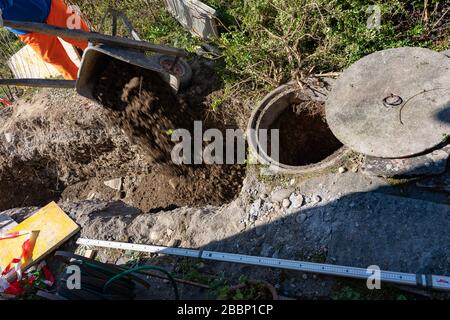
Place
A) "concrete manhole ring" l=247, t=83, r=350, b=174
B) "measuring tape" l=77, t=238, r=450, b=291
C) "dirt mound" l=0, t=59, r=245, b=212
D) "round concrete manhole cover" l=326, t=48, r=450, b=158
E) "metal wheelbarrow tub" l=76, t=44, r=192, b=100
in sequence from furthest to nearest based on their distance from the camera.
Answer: "dirt mound" l=0, t=59, r=245, b=212, "concrete manhole ring" l=247, t=83, r=350, b=174, "metal wheelbarrow tub" l=76, t=44, r=192, b=100, "round concrete manhole cover" l=326, t=48, r=450, b=158, "measuring tape" l=77, t=238, r=450, b=291

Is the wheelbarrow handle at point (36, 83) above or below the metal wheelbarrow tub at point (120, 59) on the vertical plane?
below

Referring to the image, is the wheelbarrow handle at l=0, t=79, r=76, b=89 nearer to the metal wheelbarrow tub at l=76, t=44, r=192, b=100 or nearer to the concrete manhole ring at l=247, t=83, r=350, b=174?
the metal wheelbarrow tub at l=76, t=44, r=192, b=100

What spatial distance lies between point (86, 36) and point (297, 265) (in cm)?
277

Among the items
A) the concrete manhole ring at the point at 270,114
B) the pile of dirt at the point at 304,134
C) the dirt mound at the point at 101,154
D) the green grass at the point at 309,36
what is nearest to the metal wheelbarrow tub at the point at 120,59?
the dirt mound at the point at 101,154

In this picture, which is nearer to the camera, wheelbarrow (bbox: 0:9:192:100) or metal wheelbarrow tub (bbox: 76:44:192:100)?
wheelbarrow (bbox: 0:9:192:100)

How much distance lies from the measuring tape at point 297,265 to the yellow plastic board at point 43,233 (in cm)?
35

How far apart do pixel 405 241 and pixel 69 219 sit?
339 centimetres

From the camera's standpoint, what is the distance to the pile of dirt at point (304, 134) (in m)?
4.33

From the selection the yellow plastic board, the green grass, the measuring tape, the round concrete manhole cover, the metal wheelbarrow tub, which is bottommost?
the measuring tape

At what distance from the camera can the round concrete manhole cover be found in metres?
3.24

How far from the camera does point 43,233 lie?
4.16 meters

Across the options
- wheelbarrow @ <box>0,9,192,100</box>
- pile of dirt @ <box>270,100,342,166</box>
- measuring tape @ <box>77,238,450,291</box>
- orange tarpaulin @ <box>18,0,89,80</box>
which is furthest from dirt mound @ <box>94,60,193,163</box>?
measuring tape @ <box>77,238,450,291</box>

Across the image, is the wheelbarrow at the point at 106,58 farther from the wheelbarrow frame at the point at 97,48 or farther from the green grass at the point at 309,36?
the green grass at the point at 309,36

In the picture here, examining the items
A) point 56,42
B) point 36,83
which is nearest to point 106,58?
point 36,83
